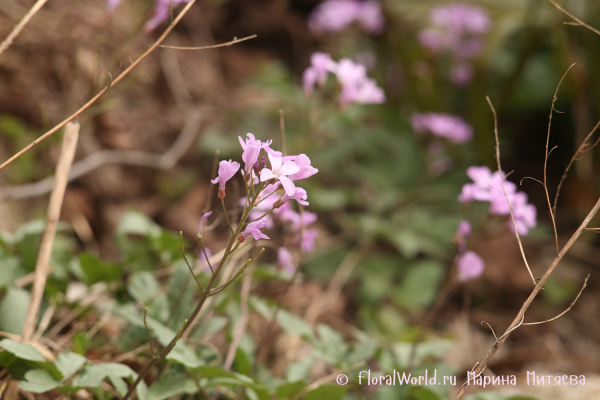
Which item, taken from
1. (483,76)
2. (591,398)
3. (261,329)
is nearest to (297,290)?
(261,329)

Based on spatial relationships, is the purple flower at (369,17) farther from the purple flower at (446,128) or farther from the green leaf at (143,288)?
the green leaf at (143,288)

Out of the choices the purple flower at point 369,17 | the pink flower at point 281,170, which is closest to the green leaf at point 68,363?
the pink flower at point 281,170

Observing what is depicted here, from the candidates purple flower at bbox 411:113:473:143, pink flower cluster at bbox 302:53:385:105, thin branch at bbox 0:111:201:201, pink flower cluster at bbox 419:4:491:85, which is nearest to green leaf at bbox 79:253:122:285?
thin branch at bbox 0:111:201:201

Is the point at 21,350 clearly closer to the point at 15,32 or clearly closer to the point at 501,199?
the point at 15,32

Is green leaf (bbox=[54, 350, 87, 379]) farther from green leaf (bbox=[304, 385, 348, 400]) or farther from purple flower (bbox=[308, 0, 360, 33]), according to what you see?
purple flower (bbox=[308, 0, 360, 33])

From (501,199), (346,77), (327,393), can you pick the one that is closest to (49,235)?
(327,393)

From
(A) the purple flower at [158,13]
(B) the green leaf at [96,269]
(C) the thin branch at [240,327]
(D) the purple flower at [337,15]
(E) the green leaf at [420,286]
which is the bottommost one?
(E) the green leaf at [420,286]

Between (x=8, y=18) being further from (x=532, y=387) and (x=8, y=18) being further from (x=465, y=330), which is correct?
(x=532, y=387)
